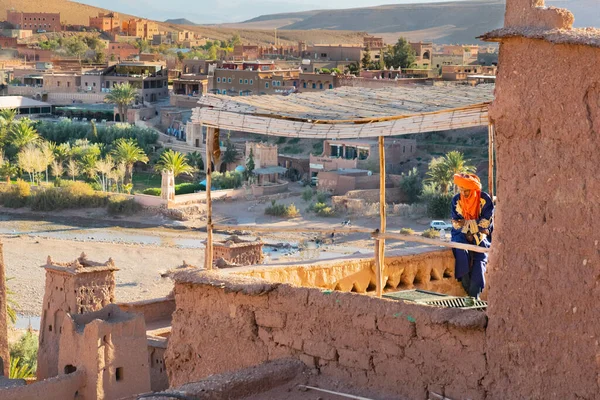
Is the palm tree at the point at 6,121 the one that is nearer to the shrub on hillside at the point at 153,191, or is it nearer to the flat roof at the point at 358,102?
the shrub on hillside at the point at 153,191

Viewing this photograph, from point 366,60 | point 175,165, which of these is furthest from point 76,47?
point 175,165

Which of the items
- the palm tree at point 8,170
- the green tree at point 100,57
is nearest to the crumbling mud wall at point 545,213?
the palm tree at point 8,170

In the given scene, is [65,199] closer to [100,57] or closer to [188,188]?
[188,188]

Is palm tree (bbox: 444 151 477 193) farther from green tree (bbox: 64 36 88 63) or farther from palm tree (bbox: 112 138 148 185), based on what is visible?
green tree (bbox: 64 36 88 63)

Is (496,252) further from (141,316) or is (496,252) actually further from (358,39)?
(358,39)

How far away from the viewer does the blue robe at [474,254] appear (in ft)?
21.4

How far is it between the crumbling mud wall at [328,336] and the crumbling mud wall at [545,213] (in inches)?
7.4

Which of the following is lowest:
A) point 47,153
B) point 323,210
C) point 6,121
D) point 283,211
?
point 283,211

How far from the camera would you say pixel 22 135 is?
43031 millimetres

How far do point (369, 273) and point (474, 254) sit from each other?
647 mm

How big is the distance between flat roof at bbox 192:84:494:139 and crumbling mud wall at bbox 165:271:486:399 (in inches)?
35.0

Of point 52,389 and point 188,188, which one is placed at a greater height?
point 52,389

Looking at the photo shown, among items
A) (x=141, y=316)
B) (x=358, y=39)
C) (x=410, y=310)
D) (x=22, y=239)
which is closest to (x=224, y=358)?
(x=410, y=310)

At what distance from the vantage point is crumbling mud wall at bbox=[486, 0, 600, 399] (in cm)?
477
